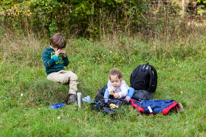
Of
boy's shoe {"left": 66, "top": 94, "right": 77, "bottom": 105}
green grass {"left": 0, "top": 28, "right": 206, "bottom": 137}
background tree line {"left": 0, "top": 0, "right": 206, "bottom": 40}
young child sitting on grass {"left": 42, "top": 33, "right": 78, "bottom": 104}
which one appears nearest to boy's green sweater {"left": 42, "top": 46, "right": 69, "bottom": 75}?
young child sitting on grass {"left": 42, "top": 33, "right": 78, "bottom": 104}

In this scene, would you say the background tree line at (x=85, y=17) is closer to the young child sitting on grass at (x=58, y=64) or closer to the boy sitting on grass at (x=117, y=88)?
the young child sitting on grass at (x=58, y=64)

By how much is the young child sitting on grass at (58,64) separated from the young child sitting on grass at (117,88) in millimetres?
673

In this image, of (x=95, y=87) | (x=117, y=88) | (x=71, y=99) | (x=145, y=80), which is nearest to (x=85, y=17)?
(x=95, y=87)

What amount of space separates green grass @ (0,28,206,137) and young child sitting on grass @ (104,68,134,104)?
408 millimetres

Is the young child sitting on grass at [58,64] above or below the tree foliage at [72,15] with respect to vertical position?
below

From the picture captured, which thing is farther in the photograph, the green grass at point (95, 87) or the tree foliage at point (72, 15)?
the tree foliage at point (72, 15)

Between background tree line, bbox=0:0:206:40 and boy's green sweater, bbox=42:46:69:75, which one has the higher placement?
background tree line, bbox=0:0:206:40

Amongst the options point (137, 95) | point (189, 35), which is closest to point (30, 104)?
point (137, 95)

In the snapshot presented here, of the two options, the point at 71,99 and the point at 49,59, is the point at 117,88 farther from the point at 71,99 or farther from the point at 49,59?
the point at 49,59

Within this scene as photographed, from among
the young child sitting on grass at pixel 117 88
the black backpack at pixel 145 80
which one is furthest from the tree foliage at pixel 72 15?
the young child sitting on grass at pixel 117 88

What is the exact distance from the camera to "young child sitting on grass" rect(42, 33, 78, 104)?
4379 millimetres

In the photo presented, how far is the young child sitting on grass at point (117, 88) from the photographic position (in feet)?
13.7

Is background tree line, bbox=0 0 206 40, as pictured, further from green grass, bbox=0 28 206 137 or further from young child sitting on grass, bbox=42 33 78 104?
young child sitting on grass, bbox=42 33 78 104

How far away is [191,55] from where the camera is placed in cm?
659
